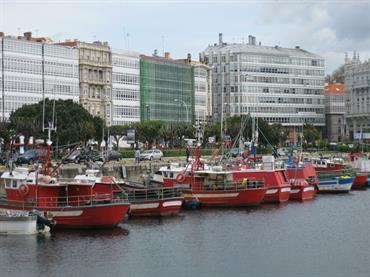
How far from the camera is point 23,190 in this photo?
6112 centimetres

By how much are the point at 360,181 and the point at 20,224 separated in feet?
198

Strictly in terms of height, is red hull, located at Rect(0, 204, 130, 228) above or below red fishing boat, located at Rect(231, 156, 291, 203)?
below

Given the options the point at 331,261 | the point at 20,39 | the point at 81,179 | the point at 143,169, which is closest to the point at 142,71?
the point at 20,39

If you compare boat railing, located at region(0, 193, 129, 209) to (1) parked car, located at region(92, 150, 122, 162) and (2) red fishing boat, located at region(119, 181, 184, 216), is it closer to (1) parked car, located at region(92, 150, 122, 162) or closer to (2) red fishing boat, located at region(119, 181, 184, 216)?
(2) red fishing boat, located at region(119, 181, 184, 216)

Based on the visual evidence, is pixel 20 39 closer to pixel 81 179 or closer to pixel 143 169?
pixel 143 169

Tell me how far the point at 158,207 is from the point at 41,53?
95.4m

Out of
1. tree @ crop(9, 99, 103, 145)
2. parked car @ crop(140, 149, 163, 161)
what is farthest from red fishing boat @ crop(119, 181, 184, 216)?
tree @ crop(9, 99, 103, 145)

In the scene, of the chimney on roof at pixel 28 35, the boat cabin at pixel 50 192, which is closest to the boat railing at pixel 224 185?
the boat cabin at pixel 50 192

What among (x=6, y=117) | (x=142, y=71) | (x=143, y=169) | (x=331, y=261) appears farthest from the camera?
(x=142, y=71)

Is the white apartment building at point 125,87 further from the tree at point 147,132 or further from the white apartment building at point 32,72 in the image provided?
the tree at point 147,132

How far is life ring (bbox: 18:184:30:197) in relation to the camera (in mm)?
61031

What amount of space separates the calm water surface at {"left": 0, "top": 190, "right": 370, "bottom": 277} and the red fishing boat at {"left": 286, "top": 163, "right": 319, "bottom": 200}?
1574 cm

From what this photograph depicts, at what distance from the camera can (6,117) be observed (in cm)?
15150

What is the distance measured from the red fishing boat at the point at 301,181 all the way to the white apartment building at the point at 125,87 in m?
86.8
